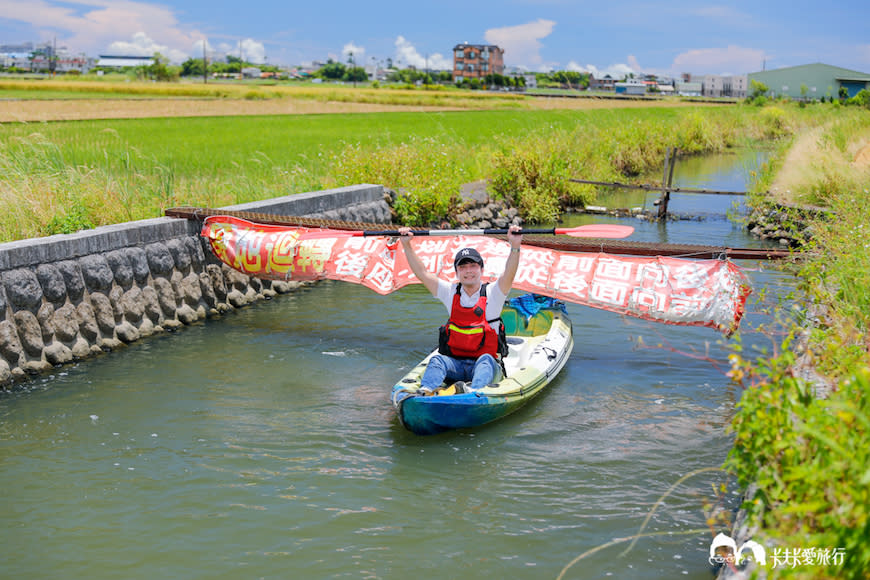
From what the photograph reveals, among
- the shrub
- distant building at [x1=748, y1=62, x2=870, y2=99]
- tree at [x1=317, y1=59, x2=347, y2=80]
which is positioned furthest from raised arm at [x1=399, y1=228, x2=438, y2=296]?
tree at [x1=317, y1=59, x2=347, y2=80]

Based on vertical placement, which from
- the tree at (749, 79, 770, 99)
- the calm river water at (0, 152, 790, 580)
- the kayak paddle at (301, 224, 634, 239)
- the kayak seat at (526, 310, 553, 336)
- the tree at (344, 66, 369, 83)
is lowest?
the calm river water at (0, 152, 790, 580)

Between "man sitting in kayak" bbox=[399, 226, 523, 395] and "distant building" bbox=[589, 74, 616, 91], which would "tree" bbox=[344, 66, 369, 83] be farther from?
"man sitting in kayak" bbox=[399, 226, 523, 395]

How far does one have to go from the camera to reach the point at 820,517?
10.2 ft

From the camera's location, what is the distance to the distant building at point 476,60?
150375 millimetres

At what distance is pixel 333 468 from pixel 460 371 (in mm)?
1612

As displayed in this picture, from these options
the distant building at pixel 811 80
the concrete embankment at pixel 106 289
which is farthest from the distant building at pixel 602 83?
the concrete embankment at pixel 106 289

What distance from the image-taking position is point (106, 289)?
945 cm

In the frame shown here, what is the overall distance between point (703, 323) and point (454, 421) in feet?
10.8

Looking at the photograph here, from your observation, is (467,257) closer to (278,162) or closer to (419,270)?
(419,270)

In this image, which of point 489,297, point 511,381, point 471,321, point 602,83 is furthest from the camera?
point 602,83

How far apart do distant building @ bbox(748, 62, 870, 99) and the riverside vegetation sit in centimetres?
4584

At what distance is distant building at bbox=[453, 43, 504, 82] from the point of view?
493ft

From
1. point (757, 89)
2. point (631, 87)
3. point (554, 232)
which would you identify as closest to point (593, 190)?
point (554, 232)

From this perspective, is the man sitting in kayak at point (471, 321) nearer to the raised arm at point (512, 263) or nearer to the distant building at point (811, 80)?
the raised arm at point (512, 263)
